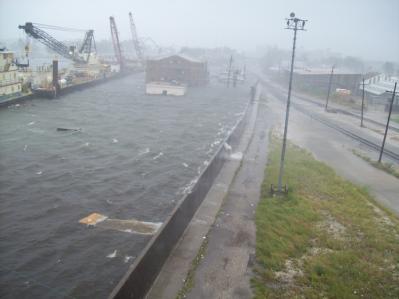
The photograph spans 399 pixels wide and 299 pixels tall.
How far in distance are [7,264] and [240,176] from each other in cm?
1550

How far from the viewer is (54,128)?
130 feet

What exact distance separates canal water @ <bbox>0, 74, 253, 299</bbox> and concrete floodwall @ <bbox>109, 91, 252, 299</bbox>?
8.03 ft

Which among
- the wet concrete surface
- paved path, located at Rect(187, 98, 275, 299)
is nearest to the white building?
the wet concrete surface

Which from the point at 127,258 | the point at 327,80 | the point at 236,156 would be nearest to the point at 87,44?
the point at 327,80

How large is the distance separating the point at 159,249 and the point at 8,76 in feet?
151

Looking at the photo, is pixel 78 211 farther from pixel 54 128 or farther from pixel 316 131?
pixel 316 131

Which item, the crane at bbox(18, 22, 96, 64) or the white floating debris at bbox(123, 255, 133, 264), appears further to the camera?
the crane at bbox(18, 22, 96, 64)

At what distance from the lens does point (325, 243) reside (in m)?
17.3

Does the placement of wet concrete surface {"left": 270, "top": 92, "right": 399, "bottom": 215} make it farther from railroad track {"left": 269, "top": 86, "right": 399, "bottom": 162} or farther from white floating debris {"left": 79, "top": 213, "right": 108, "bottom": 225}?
white floating debris {"left": 79, "top": 213, "right": 108, "bottom": 225}

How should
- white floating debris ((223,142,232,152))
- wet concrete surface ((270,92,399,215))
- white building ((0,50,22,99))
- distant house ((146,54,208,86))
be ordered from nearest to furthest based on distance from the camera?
wet concrete surface ((270,92,399,215)) < white floating debris ((223,142,232,152)) < white building ((0,50,22,99)) < distant house ((146,54,208,86))

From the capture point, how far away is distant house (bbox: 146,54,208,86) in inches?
3135

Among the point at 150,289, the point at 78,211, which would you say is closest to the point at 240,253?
the point at 150,289

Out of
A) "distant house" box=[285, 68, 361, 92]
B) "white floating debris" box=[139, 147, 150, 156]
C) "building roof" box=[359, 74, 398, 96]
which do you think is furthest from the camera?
"distant house" box=[285, 68, 361, 92]

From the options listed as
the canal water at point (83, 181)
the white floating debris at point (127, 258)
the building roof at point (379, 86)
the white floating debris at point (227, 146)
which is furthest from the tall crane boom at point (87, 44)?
the white floating debris at point (127, 258)
